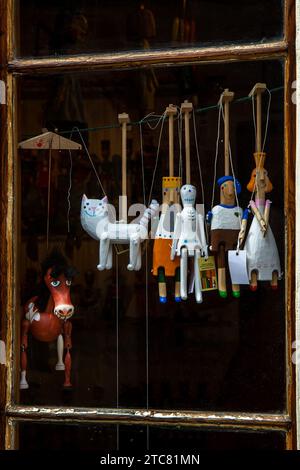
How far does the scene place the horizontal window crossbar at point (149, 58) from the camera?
2592 millimetres

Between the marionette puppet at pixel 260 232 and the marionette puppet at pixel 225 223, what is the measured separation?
4 cm

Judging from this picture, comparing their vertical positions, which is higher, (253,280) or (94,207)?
(94,207)

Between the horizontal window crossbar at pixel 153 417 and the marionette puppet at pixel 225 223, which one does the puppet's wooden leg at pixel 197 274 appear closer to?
the marionette puppet at pixel 225 223

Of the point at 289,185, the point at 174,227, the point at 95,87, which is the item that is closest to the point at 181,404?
the point at 174,227

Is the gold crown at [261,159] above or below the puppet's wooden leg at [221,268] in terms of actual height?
above

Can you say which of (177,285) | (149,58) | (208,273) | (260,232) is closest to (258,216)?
(260,232)

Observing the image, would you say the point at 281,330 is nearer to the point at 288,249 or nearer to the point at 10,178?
the point at 288,249

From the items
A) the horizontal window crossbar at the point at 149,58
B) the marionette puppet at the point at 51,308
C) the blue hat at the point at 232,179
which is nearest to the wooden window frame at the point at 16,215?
the horizontal window crossbar at the point at 149,58

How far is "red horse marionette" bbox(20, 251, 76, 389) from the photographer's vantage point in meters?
2.80

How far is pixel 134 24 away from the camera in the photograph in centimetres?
279

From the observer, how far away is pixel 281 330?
105 inches

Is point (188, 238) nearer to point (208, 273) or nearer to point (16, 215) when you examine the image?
point (208, 273)

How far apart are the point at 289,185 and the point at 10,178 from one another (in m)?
0.95

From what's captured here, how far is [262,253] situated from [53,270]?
0.76m
